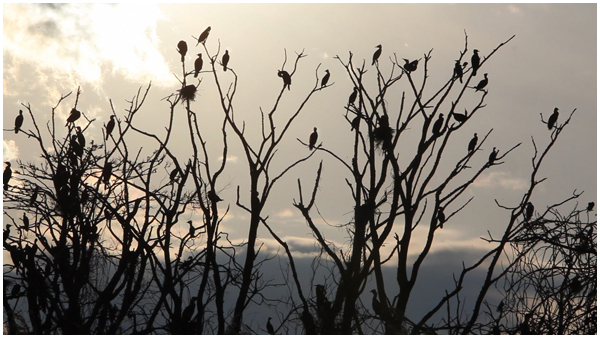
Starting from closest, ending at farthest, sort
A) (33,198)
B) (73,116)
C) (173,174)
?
(73,116) → (33,198) → (173,174)

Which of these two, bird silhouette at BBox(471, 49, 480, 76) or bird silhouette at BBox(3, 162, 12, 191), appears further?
bird silhouette at BBox(3, 162, 12, 191)

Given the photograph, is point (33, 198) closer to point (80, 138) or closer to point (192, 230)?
point (80, 138)

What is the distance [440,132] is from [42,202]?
220 inches

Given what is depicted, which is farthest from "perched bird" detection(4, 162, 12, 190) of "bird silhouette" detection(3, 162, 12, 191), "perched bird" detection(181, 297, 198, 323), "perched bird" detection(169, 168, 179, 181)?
"perched bird" detection(181, 297, 198, 323)

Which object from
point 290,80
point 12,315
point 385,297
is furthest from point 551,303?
point 12,315

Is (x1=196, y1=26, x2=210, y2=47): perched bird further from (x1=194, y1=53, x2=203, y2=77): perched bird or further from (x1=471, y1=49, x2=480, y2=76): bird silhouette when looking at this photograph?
(x1=471, y1=49, x2=480, y2=76): bird silhouette

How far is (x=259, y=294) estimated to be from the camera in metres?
6.89

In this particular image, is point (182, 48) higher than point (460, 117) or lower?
higher

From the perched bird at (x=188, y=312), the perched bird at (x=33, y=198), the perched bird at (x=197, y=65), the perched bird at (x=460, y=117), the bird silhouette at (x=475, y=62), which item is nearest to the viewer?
the perched bird at (x=460, y=117)

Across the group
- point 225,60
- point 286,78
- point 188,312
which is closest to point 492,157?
point 286,78

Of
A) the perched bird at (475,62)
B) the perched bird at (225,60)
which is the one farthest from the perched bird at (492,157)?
the perched bird at (225,60)

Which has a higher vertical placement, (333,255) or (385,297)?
(333,255)

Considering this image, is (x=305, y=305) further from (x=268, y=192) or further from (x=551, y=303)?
(x=551, y=303)

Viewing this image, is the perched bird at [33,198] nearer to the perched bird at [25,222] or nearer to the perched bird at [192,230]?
the perched bird at [25,222]
